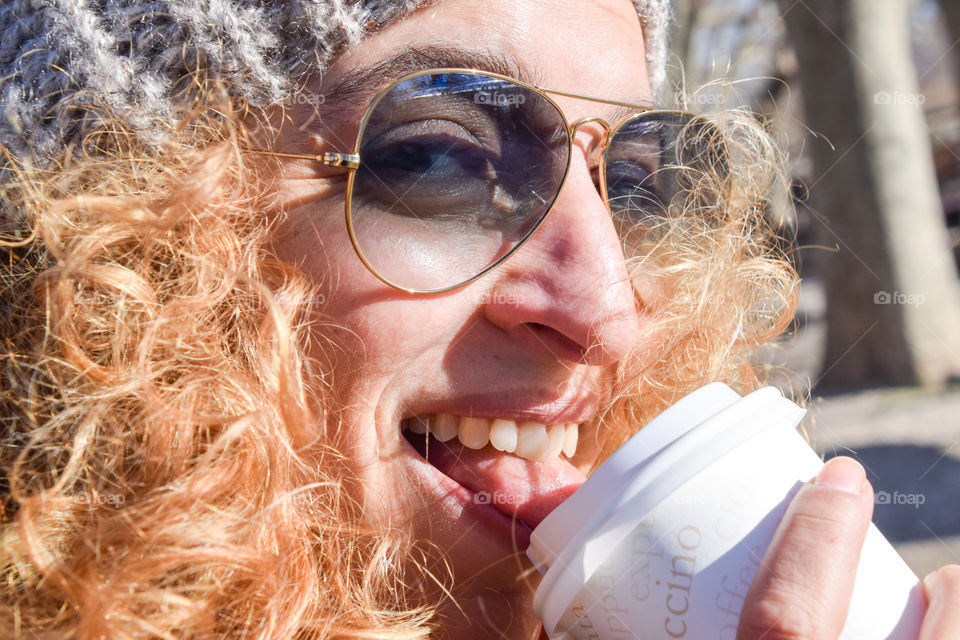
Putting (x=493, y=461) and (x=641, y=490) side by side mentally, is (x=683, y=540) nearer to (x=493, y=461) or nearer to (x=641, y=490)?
(x=641, y=490)

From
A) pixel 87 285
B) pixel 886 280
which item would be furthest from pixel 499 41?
pixel 886 280

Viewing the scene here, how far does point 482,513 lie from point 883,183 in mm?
5962

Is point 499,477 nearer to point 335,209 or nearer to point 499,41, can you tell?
point 335,209

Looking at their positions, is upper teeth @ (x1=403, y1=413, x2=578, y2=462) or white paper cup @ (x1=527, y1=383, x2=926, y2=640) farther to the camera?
upper teeth @ (x1=403, y1=413, x2=578, y2=462)

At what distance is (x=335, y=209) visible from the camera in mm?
1302

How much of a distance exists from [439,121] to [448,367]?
0.45 metres

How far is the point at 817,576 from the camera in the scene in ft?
3.23

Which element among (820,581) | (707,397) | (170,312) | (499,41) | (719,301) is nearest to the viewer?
(820,581)

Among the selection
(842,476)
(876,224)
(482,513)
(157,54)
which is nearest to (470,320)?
(482,513)

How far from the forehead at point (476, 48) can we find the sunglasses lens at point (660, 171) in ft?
0.59

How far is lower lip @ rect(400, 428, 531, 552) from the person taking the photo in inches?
51.4

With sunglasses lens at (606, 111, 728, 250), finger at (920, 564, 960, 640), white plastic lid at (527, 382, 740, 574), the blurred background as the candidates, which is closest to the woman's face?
sunglasses lens at (606, 111, 728, 250)

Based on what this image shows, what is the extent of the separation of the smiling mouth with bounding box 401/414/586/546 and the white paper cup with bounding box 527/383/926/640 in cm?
28

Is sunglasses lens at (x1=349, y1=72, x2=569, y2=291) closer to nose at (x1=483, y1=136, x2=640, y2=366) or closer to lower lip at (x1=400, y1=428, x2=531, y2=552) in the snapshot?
nose at (x1=483, y1=136, x2=640, y2=366)
